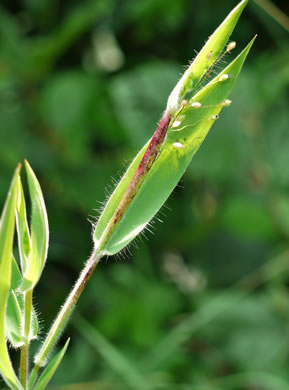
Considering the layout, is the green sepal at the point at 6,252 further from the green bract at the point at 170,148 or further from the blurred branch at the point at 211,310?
the blurred branch at the point at 211,310

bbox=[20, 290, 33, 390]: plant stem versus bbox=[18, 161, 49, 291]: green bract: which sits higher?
bbox=[18, 161, 49, 291]: green bract

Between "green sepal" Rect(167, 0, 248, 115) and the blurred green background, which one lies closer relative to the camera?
"green sepal" Rect(167, 0, 248, 115)

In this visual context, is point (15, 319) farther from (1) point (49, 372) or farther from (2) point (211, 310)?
(2) point (211, 310)

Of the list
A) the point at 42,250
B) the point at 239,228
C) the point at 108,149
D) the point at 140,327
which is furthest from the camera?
the point at 108,149

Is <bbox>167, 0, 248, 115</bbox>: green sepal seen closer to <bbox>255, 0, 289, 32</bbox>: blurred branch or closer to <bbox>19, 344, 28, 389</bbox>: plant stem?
<bbox>19, 344, 28, 389</bbox>: plant stem

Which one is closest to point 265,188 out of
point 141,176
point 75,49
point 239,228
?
point 239,228

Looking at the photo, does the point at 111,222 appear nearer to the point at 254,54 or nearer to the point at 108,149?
the point at 108,149

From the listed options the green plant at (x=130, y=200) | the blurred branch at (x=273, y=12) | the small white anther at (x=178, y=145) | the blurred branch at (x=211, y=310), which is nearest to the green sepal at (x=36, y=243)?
the green plant at (x=130, y=200)

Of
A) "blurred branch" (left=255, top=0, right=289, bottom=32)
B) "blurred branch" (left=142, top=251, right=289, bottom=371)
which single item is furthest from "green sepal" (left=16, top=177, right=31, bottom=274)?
"blurred branch" (left=142, top=251, right=289, bottom=371)
